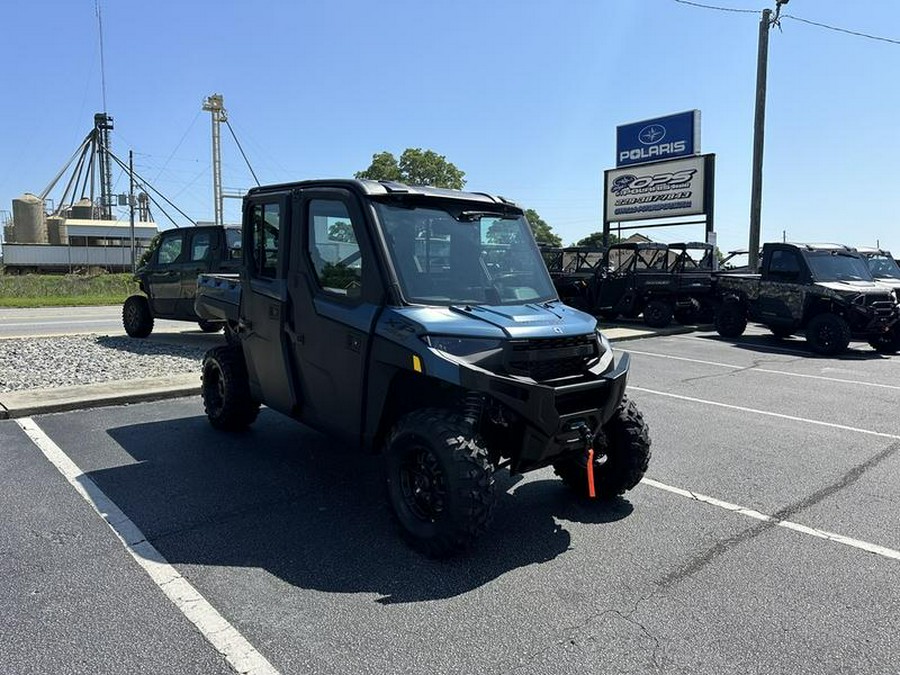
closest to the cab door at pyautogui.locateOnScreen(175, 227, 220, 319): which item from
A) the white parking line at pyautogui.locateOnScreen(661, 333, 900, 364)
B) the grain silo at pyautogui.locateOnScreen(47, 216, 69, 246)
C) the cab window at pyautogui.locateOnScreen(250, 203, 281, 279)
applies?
the cab window at pyautogui.locateOnScreen(250, 203, 281, 279)

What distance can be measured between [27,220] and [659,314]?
8301 centimetres

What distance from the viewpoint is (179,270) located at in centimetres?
1191

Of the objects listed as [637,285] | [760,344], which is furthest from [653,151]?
[760,344]

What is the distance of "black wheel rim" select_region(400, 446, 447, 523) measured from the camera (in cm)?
379

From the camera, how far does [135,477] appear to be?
5.05m

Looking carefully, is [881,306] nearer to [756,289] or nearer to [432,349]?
[756,289]

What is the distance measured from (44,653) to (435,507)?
1.93 metres

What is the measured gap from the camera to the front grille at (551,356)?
12.6 ft

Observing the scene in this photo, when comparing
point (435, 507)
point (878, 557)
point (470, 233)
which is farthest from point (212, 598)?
point (878, 557)

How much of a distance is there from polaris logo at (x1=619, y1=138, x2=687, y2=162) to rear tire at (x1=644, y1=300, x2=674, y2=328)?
8626mm

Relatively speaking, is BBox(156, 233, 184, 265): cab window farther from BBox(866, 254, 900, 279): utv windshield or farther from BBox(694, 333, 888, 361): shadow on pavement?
BBox(866, 254, 900, 279): utv windshield

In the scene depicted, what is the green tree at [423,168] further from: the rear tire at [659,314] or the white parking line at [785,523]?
the white parking line at [785,523]

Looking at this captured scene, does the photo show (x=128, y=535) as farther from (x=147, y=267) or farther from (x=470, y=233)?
(x=147, y=267)

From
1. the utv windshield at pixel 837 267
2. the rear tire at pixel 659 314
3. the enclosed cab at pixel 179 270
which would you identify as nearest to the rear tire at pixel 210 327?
the enclosed cab at pixel 179 270
